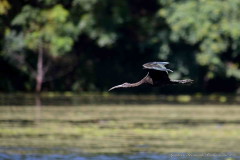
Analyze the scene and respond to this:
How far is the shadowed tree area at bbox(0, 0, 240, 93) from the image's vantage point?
135ft

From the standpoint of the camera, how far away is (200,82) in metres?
43.4

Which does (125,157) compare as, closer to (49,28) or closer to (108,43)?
(108,43)

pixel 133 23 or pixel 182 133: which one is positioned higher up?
pixel 133 23

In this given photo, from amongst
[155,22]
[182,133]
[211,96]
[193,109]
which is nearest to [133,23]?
[155,22]

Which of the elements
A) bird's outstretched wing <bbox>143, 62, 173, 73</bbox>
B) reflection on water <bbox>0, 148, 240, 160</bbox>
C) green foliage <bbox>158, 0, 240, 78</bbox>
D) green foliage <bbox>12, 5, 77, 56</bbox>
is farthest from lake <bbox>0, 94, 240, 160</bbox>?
green foliage <bbox>158, 0, 240, 78</bbox>

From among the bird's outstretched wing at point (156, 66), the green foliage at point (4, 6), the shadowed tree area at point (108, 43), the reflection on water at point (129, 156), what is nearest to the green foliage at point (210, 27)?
the shadowed tree area at point (108, 43)

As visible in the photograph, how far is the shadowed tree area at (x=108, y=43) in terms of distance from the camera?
4122 centimetres

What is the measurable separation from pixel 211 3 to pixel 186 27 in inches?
60.3

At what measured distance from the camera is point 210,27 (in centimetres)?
4131

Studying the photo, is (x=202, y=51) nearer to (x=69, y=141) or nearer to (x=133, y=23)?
(x=133, y=23)

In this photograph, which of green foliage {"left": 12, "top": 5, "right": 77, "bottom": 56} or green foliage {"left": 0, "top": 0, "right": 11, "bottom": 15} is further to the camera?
green foliage {"left": 0, "top": 0, "right": 11, "bottom": 15}

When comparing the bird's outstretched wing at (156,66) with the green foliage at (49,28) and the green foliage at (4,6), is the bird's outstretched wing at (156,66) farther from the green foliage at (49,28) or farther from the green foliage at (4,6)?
the green foliage at (4,6)

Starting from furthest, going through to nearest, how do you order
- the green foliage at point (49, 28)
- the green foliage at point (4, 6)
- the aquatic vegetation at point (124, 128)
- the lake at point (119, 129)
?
the green foliage at point (4, 6), the green foliage at point (49, 28), the aquatic vegetation at point (124, 128), the lake at point (119, 129)

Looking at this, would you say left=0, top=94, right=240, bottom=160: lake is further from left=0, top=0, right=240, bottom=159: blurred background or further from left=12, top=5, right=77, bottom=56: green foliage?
left=12, top=5, right=77, bottom=56: green foliage
